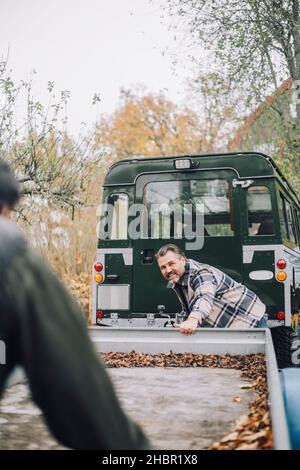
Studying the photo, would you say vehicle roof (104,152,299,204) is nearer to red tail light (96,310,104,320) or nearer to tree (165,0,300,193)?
red tail light (96,310,104,320)

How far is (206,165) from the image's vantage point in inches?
333

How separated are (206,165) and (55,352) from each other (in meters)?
6.93

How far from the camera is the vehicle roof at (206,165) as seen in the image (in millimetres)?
8211

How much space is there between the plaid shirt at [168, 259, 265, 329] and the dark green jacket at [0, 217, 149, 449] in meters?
4.52

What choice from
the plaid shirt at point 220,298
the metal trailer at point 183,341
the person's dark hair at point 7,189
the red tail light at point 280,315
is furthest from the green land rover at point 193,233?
the person's dark hair at point 7,189

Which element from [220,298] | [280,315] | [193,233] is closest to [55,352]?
[220,298]

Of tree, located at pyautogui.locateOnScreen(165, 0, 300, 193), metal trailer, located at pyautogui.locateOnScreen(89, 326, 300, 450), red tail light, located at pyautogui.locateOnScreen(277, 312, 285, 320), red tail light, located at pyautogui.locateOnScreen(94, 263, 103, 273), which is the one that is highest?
tree, located at pyautogui.locateOnScreen(165, 0, 300, 193)

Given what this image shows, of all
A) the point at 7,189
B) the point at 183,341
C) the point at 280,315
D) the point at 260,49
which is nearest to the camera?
the point at 7,189

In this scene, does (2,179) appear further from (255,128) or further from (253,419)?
(255,128)

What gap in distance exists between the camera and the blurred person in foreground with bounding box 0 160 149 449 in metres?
1.71

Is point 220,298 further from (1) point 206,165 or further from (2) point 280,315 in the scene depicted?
(1) point 206,165

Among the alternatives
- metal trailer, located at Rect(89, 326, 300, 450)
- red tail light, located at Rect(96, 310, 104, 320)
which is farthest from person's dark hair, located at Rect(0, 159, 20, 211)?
red tail light, located at Rect(96, 310, 104, 320)

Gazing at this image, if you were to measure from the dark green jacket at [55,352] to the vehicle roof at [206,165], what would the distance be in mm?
6698

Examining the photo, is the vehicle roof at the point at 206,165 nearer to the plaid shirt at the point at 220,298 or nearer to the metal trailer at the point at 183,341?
the plaid shirt at the point at 220,298
